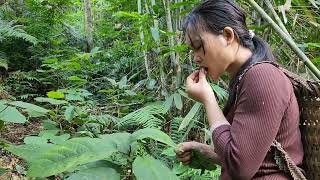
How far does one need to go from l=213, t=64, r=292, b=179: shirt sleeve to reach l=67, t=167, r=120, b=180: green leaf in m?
0.30

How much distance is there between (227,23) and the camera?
1.21 metres

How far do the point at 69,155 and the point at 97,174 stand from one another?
0.10 meters

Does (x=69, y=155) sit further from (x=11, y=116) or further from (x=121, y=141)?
(x=11, y=116)

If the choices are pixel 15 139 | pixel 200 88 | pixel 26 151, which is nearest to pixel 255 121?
pixel 200 88

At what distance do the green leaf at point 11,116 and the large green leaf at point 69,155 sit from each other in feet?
1.77

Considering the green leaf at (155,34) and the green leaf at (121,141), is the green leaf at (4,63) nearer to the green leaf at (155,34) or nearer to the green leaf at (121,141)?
the green leaf at (155,34)

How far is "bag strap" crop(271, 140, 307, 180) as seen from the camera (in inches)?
43.4

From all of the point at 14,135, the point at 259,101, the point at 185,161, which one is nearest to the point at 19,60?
the point at 14,135

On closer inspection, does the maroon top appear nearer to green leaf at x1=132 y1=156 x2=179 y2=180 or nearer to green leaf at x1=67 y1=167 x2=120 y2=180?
green leaf at x1=132 y1=156 x2=179 y2=180

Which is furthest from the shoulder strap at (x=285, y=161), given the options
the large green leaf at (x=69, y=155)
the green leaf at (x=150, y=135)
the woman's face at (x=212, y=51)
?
the large green leaf at (x=69, y=155)

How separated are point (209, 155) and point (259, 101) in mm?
418

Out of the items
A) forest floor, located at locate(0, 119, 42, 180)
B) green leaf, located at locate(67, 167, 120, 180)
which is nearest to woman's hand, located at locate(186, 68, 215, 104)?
green leaf, located at locate(67, 167, 120, 180)

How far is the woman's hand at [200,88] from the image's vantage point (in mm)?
1265

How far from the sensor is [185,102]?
2.95 meters
